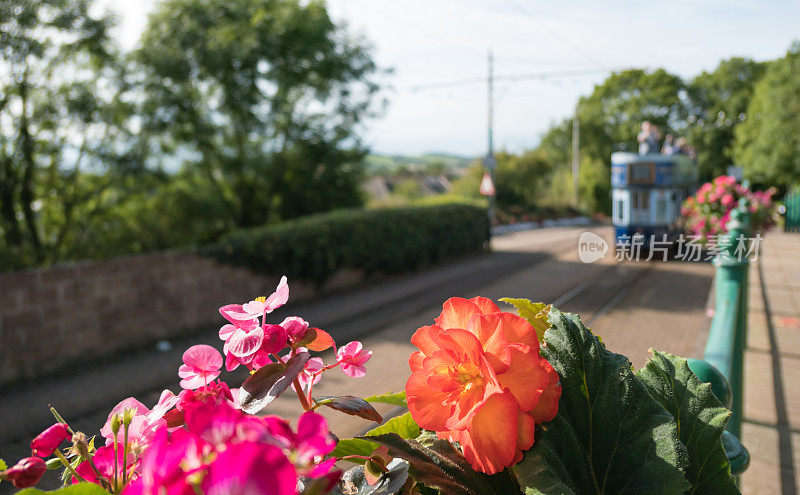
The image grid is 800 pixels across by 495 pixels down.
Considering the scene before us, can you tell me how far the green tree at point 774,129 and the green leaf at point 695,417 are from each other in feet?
36.8

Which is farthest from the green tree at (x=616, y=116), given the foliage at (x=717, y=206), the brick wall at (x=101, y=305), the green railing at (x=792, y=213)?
the green railing at (x=792, y=213)

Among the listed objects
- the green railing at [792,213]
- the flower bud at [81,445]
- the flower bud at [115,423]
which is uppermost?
the flower bud at [115,423]

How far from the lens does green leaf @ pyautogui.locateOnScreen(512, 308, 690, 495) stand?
25.8 inches

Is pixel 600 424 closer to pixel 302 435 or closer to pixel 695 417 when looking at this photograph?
pixel 695 417

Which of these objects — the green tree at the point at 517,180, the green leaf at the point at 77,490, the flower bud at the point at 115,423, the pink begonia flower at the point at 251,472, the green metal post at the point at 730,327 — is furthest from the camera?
the green tree at the point at 517,180

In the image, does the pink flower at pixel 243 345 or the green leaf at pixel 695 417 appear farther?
the green leaf at pixel 695 417

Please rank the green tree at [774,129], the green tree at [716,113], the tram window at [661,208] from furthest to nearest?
the green tree at [774,129], the tram window at [661,208], the green tree at [716,113]

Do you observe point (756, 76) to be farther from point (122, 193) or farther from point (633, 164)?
point (122, 193)

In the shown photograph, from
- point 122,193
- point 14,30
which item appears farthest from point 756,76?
Result: point 14,30

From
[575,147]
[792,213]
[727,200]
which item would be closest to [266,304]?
[727,200]

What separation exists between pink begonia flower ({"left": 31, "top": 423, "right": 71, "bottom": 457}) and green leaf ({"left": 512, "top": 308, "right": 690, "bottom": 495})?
516 mm

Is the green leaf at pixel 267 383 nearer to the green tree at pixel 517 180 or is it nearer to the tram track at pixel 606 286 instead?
the tram track at pixel 606 286

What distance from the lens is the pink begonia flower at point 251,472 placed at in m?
0.34

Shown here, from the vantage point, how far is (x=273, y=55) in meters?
10.1
